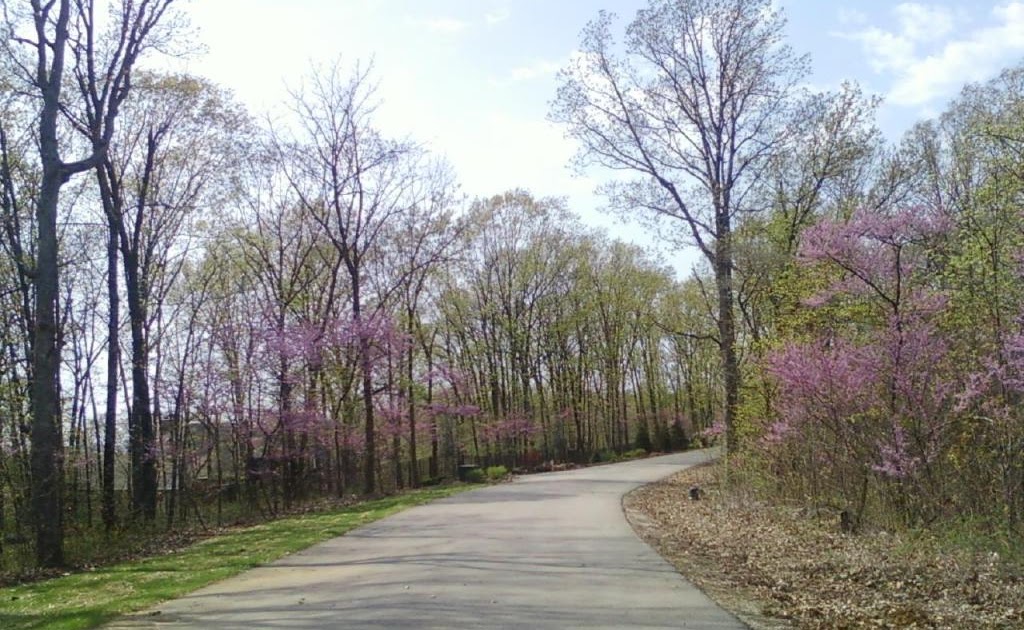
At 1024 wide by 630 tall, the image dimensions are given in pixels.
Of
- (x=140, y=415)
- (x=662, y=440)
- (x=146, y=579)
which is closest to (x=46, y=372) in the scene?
(x=146, y=579)

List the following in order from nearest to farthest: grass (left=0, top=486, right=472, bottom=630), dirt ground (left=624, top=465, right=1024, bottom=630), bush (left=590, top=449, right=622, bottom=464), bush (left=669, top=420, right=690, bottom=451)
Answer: dirt ground (left=624, top=465, right=1024, bottom=630)
grass (left=0, top=486, right=472, bottom=630)
bush (left=590, top=449, right=622, bottom=464)
bush (left=669, top=420, right=690, bottom=451)

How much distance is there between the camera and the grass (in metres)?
8.27

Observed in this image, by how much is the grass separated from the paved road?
18.4 inches

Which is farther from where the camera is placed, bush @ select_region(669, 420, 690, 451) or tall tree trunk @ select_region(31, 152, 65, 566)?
bush @ select_region(669, 420, 690, 451)

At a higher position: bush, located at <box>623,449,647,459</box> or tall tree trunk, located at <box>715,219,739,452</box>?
tall tree trunk, located at <box>715,219,739,452</box>

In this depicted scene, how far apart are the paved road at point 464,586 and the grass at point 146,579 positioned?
47 centimetres

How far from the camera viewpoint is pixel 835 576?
9.11 metres

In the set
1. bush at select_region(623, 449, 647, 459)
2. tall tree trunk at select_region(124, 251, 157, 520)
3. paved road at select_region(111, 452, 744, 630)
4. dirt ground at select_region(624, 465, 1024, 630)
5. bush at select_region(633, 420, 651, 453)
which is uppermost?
tall tree trunk at select_region(124, 251, 157, 520)

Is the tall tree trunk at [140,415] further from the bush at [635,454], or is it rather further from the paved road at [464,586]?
the bush at [635,454]

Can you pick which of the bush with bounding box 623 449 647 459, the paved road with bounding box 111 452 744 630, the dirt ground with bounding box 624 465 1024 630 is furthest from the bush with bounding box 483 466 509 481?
the dirt ground with bounding box 624 465 1024 630

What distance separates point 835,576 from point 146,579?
8.69 m

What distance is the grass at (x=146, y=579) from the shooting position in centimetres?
827

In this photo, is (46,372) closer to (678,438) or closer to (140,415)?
(140,415)

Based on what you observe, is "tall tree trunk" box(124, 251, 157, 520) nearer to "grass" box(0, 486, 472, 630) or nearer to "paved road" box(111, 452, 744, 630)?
→ "grass" box(0, 486, 472, 630)
